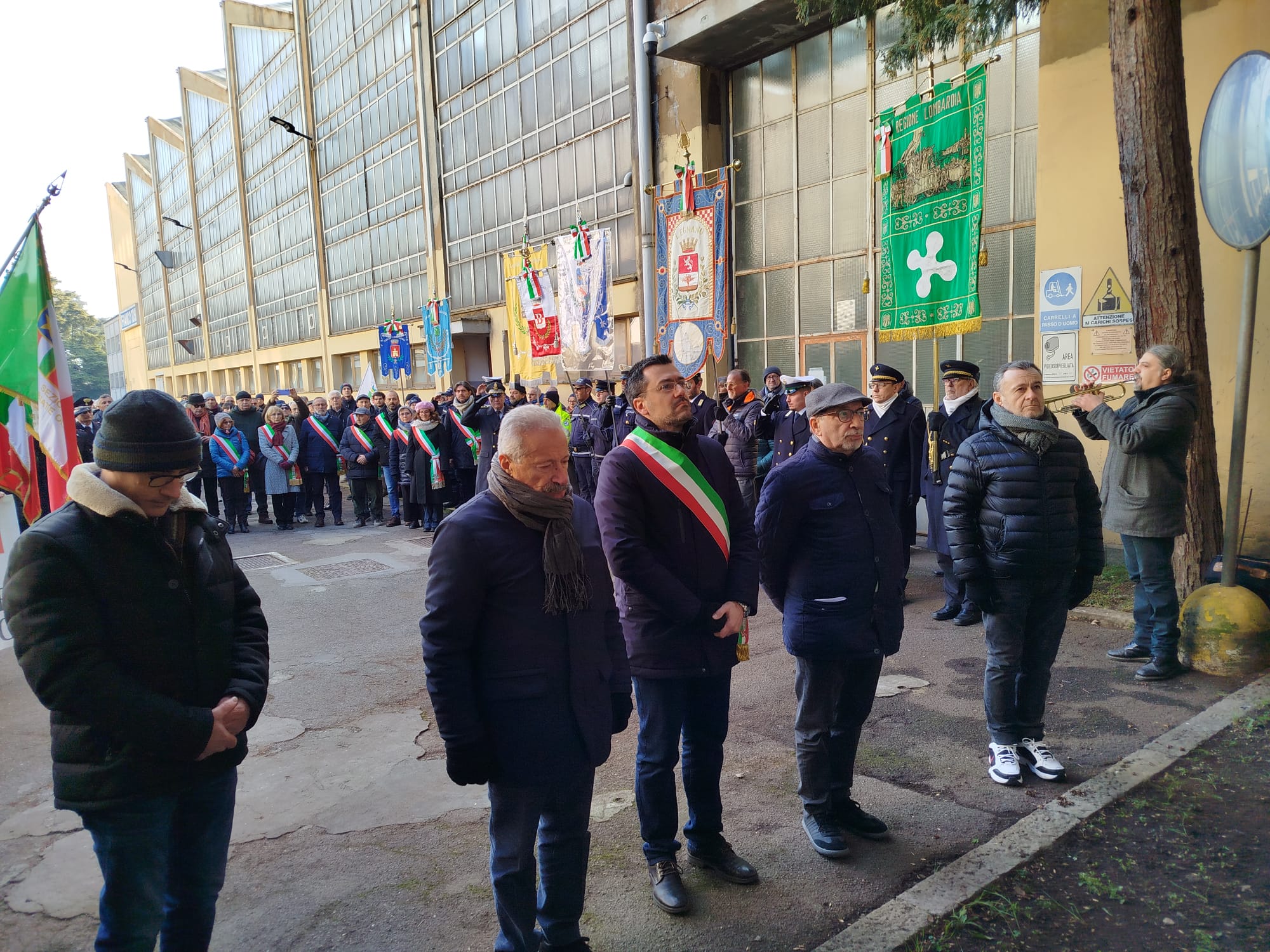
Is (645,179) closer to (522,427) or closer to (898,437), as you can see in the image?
(898,437)

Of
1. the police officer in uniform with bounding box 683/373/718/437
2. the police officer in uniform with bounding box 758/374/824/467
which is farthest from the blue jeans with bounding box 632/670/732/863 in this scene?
the police officer in uniform with bounding box 683/373/718/437

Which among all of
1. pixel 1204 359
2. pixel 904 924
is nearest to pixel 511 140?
pixel 1204 359

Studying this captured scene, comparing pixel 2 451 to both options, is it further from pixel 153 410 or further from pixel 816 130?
pixel 816 130

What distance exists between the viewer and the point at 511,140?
811 inches

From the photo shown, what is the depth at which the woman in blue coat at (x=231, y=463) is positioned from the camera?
12.6 meters

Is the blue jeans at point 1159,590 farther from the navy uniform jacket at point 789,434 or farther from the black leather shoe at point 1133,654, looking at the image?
the navy uniform jacket at point 789,434

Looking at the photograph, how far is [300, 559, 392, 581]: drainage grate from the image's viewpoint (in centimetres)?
951

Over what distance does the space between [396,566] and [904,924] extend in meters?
7.96

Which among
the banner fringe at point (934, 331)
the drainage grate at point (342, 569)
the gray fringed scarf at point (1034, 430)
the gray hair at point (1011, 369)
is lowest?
the drainage grate at point (342, 569)

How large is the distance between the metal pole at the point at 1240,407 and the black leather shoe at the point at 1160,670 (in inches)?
24.3

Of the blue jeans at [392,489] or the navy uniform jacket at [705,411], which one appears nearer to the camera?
the navy uniform jacket at [705,411]

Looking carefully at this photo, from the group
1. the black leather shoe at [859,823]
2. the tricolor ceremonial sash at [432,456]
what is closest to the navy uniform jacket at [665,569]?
the black leather shoe at [859,823]

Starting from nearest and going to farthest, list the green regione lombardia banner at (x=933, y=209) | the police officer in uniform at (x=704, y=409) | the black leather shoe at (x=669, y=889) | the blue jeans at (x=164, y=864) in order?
the blue jeans at (x=164, y=864) < the black leather shoe at (x=669, y=889) < the green regione lombardia banner at (x=933, y=209) < the police officer in uniform at (x=704, y=409)

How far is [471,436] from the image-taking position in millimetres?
12602
